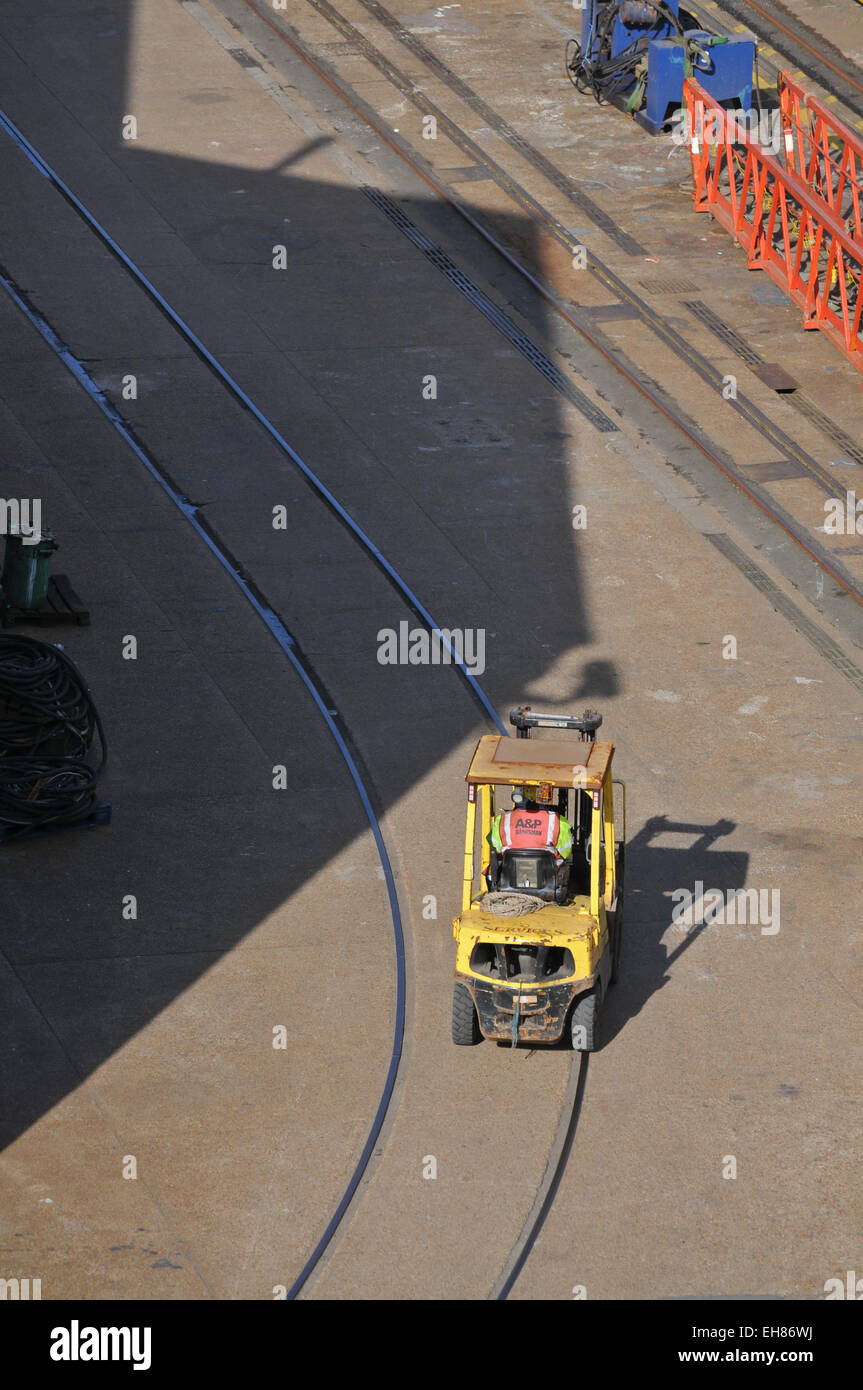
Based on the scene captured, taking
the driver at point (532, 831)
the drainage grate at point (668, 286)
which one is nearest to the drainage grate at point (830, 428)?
the drainage grate at point (668, 286)

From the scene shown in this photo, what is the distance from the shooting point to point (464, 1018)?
1175cm

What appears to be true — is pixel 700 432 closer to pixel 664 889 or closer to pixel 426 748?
pixel 426 748

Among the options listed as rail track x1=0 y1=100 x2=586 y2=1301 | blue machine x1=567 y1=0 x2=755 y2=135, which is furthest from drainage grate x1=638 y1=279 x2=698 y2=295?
rail track x1=0 y1=100 x2=586 y2=1301

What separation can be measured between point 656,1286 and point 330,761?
5.79m

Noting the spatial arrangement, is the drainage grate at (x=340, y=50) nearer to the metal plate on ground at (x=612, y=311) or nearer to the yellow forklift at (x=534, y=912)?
the metal plate on ground at (x=612, y=311)

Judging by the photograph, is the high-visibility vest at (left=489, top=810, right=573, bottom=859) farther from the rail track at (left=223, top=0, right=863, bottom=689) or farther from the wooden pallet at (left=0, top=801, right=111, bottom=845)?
the rail track at (left=223, top=0, right=863, bottom=689)

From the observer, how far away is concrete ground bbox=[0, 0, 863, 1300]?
1070cm

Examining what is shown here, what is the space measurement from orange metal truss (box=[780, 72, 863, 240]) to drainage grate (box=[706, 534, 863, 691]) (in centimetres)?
542

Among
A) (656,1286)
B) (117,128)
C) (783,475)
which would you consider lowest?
(656,1286)

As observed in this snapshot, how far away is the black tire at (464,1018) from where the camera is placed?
1168 cm

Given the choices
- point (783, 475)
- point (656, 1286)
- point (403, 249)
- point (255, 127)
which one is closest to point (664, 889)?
point (656, 1286)

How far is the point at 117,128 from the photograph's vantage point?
84.2ft

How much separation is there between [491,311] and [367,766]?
8765 millimetres

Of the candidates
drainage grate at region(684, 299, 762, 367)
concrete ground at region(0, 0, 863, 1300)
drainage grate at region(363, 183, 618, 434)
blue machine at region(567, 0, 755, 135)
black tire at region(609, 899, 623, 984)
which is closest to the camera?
concrete ground at region(0, 0, 863, 1300)
